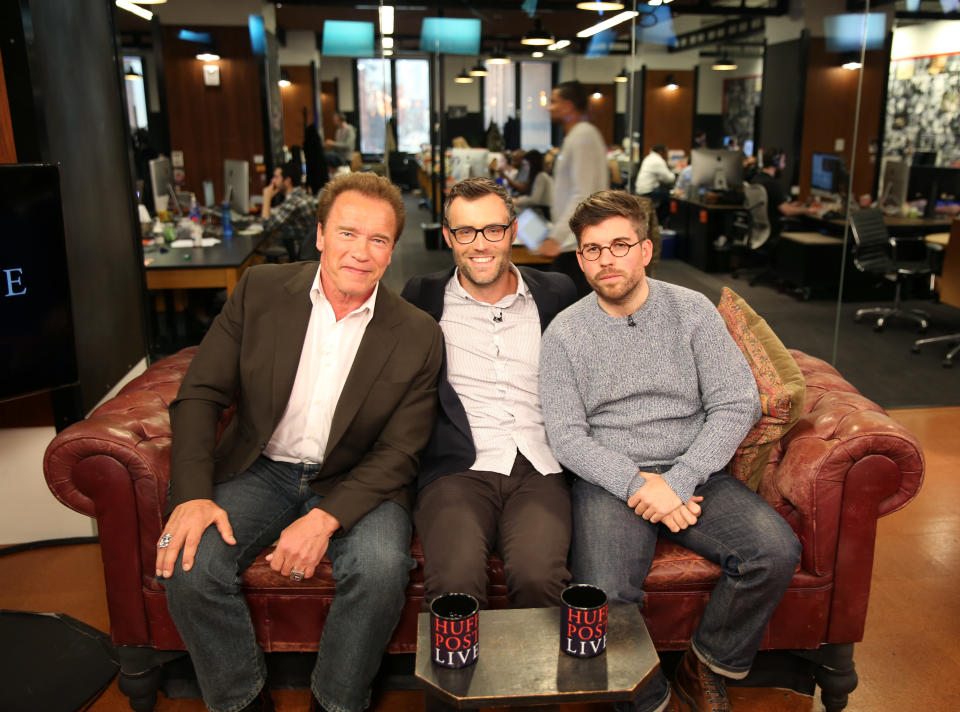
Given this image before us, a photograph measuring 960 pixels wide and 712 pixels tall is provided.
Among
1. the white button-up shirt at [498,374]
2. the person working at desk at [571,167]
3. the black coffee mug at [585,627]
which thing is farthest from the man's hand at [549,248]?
the black coffee mug at [585,627]

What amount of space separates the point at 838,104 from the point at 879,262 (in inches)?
59.8

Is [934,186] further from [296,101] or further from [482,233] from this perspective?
[482,233]

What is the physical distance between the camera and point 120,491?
205cm

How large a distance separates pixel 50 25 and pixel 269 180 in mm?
3057

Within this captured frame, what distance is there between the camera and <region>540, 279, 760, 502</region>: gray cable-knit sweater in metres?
2.17

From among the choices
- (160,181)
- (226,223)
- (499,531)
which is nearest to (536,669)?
(499,531)

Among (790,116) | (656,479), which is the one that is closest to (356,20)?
(790,116)

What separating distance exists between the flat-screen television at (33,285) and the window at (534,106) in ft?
8.65

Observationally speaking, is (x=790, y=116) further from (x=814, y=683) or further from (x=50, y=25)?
(x=50, y=25)

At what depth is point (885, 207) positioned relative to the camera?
219 inches

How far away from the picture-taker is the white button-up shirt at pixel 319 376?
2.21 meters

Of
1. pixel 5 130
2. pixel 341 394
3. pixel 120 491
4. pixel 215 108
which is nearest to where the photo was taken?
pixel 120 491

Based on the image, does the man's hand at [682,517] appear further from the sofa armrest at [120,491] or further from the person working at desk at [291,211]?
the person working at desk at [291,211]

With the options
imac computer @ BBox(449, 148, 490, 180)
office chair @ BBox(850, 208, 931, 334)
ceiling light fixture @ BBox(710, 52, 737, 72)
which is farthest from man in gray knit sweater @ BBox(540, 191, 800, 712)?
office chair @ BBox(850, 208, 931, 334)
